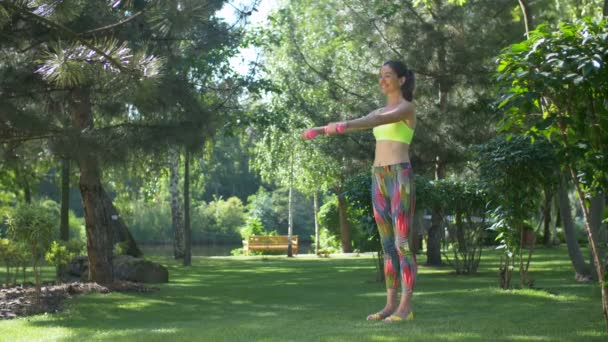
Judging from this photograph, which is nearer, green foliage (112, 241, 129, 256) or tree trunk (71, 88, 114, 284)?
tree trunk (71, 88, 114, 284)

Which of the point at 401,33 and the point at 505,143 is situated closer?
the point at 505,143

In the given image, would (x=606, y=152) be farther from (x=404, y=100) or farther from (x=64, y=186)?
(x=64, y=186)

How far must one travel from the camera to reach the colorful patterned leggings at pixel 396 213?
5.22m

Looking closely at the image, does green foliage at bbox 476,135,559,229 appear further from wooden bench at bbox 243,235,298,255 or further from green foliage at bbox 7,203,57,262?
wooden bench at bbox 243,235,298,255

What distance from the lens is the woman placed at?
5219 millimetres

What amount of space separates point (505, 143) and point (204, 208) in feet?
137

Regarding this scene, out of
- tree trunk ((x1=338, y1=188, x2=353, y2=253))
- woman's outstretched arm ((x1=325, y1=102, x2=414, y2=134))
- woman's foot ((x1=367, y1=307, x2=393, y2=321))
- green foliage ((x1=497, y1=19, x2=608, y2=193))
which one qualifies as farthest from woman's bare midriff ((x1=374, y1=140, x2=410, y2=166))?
tree trunk ((x1=338, y1=188, x2=353, y2=253))

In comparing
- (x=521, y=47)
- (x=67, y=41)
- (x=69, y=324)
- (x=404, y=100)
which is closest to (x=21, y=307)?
(x=69, y=324)

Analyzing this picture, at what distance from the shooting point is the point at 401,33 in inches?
601

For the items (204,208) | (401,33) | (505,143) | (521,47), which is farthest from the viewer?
(204,208)

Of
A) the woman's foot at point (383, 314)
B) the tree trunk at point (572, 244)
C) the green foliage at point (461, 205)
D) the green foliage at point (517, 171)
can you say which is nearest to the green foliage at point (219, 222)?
the green foliage at point (461, 205)

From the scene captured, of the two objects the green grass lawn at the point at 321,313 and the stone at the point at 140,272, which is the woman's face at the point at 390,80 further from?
the stone at the point at 140,272

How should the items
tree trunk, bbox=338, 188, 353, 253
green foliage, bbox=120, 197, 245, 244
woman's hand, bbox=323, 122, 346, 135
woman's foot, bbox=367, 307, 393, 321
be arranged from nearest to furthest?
woman's hand, bbox=323, 122, 346, 135, woman's foot, bbox=367, 307, 393, 321, tree trunk, bbox=338, 188, 353, 253, green foliage, bbox=120, 197, 245, 244

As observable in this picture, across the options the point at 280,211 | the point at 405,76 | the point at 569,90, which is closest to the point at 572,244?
the point at 405,76
